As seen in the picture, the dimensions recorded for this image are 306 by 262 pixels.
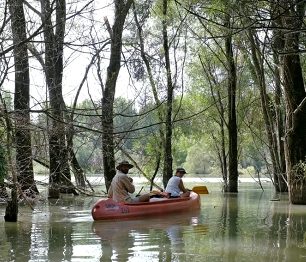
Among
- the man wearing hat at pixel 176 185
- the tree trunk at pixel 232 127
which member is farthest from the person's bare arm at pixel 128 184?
the tree trunk at pixel 232 127

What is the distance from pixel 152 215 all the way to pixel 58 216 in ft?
7.64

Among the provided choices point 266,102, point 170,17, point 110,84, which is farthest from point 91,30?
point 170,17

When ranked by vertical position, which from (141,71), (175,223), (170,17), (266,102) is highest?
(170,17)

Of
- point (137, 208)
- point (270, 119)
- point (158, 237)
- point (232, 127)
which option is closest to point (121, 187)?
point (137, 208)

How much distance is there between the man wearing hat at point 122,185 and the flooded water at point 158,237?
68 centimetres

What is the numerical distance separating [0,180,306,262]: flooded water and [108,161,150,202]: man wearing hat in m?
0.68

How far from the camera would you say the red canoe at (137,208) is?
40.9ft

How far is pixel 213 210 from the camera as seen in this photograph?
15781mm

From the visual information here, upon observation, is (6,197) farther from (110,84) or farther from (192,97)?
(192,97)

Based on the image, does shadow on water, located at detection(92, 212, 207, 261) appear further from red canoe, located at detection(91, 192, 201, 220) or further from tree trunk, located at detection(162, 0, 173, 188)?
tree trunk, located at detection(162, 0, 173, 188)

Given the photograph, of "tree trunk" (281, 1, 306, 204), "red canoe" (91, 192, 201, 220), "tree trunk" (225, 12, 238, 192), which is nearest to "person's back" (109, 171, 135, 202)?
"red canoe" (91, 192, 201, 220)

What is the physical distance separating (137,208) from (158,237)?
3.13m

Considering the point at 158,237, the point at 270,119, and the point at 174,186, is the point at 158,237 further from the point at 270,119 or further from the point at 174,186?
the point at 270,119

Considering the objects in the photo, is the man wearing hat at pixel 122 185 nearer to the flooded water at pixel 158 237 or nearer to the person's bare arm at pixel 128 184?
the person's bare arm at pixel 128 184
